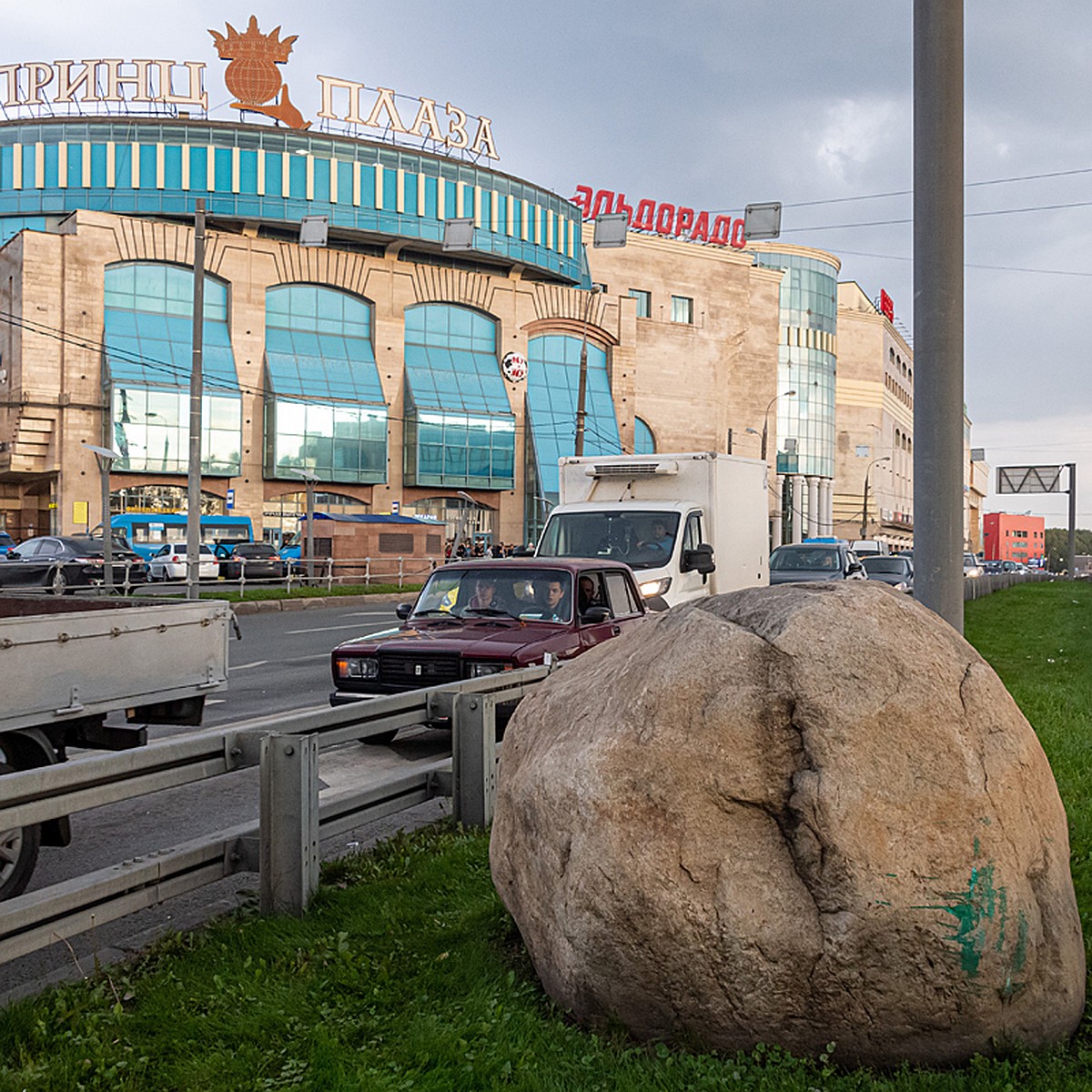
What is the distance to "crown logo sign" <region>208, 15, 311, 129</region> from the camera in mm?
60250

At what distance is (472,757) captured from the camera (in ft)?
20.0

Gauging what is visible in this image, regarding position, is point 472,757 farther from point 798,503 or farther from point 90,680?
point 798,503

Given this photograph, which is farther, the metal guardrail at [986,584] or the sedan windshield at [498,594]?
the metal guardrail at [986,584]

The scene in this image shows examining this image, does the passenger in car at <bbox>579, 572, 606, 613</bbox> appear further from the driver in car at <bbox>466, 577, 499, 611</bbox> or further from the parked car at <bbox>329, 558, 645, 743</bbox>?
the driver in car at <bbox>466, 577, 499, 611</bbox>

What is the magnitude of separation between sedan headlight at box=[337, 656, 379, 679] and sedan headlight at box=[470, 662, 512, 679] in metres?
0.90

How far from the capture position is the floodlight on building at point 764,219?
22.6m

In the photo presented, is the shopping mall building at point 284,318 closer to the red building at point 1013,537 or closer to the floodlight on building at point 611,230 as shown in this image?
the floodlight on building at point 611,230

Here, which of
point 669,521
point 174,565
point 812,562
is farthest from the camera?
point 174,565

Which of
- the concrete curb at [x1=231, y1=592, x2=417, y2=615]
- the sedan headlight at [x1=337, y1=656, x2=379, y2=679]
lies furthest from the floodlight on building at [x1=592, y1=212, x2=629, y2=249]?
the sedan headlight at [x1=337, y1=656, x2=379, y2=679]

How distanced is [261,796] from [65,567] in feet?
70.9

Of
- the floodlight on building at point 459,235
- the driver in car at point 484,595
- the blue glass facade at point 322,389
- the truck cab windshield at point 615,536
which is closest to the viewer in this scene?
the driver in car at point 484,595

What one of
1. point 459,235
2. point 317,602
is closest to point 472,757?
point 459,235

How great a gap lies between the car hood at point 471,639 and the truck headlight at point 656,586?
204 inches

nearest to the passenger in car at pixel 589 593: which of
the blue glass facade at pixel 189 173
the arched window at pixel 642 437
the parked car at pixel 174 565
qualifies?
the parked car at pixel 174 565
